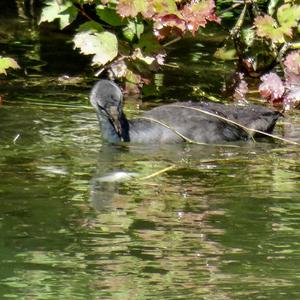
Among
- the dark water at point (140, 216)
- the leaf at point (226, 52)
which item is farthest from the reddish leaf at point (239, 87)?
the dark water at point (140, 216)

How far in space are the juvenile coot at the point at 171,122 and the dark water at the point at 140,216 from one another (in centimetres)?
15

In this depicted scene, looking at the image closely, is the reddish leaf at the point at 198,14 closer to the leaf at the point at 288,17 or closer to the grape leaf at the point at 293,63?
the leaf at the point at 288,17

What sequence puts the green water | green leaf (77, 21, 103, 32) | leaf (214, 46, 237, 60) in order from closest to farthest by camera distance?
the green water → green leaf (77, 21, 103, 32) → leaf (214, 46, 237, 60)

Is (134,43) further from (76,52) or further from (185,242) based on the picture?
(185,242)

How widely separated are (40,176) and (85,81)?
361 centimetres

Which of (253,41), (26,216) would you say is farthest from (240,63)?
(26,216)

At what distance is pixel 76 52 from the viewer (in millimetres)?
12625

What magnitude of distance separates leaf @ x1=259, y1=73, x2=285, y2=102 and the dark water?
1.17ft

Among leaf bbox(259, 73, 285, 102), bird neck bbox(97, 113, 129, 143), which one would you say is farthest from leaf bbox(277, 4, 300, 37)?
bird neck bbox(97, 113, 129, 143)

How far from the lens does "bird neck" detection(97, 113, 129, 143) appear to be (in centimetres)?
885

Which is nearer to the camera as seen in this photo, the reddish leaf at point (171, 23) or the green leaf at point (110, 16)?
the reddish leaf at point (171, 23)

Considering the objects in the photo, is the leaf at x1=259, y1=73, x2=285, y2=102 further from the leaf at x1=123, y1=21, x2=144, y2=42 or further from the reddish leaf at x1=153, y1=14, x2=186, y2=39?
the leaf at x1=123, y1=21, x2=144, y2=42

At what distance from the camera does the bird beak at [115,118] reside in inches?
345

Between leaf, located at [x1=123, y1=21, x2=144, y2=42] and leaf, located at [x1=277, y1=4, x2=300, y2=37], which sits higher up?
leaf, located at [x1=277, y1=4, x2=300, y2=37]
